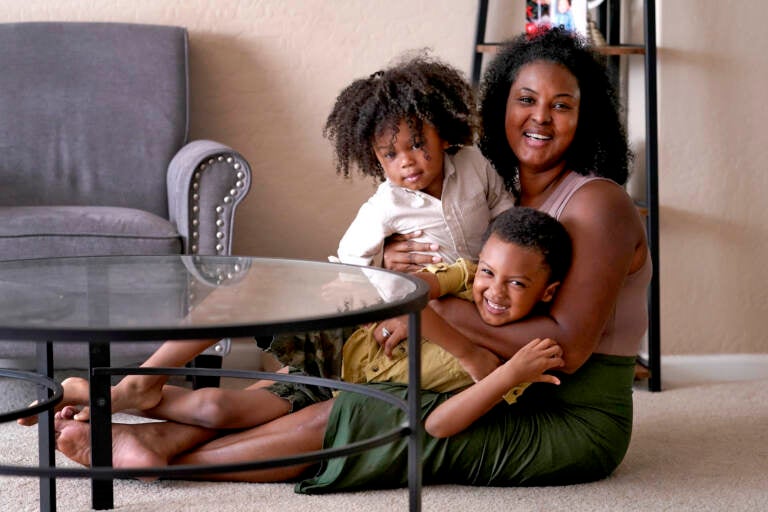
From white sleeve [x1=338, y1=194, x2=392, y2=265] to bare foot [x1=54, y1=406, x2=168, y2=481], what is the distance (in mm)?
526

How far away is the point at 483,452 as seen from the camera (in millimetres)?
2049

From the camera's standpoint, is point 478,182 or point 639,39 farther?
point 639,39

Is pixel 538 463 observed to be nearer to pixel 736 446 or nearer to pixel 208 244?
pixel 736 446

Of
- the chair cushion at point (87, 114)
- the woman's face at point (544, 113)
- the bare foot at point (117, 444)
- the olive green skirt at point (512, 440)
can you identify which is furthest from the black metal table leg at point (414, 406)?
the chair cushion at point (87, 114)

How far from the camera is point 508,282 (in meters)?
1.93

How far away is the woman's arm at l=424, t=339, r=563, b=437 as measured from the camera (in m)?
1.90

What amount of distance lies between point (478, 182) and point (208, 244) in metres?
0.82

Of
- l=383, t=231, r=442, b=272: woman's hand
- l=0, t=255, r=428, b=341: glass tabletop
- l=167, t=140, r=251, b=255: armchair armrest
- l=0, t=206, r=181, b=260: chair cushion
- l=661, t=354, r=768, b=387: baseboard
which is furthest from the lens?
l=661, t=354, r=768, b=387: baseboard

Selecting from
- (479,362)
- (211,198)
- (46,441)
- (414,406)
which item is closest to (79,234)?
(211,198)

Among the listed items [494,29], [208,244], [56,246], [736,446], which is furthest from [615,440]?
[494,29]

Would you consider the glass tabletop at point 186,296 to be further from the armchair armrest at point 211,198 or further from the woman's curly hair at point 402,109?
the armchair armrest at point 211,198

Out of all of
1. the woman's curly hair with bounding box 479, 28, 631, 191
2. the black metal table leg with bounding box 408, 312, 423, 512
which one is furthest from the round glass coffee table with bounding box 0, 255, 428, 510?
the woman's curly hair with bounding box 479, 28, 631, 191

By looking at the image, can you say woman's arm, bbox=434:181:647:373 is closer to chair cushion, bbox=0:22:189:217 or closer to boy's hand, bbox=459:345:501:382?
boy's hand, bbox=459:345:501:382

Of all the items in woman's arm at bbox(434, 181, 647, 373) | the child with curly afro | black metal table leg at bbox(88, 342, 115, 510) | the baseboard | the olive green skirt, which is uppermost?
the child with curly afro
